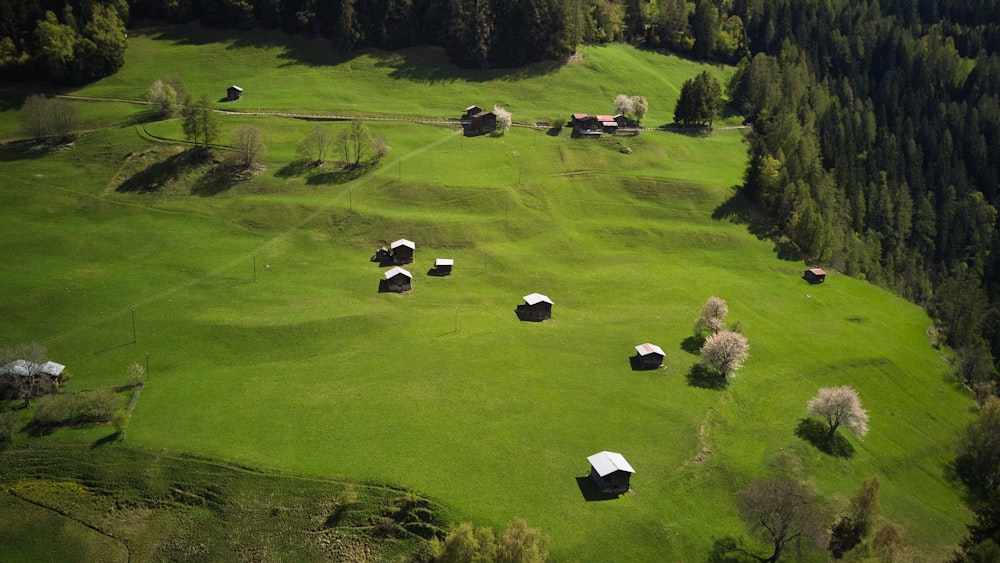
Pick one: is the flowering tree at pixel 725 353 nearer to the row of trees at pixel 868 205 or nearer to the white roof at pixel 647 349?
the white roof at pixel 647 349

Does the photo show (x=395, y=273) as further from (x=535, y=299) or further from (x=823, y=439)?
(x=823, y=439)

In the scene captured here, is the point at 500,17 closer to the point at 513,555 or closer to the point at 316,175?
the point at 316,175

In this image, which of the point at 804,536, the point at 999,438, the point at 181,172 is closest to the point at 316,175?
the point at 181,172

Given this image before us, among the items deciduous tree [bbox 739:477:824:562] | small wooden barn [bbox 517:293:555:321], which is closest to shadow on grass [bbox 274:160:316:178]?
small wooden barn [bbox 517:293:555:321]

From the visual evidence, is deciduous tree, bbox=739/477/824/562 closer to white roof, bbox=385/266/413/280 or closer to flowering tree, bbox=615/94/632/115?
white roof, bbox=385/266/413/280

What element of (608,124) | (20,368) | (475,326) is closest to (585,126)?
(608,124)

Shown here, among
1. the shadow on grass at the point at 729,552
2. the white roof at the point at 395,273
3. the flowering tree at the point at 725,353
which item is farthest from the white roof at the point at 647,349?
the white roof at the point at 395,273
